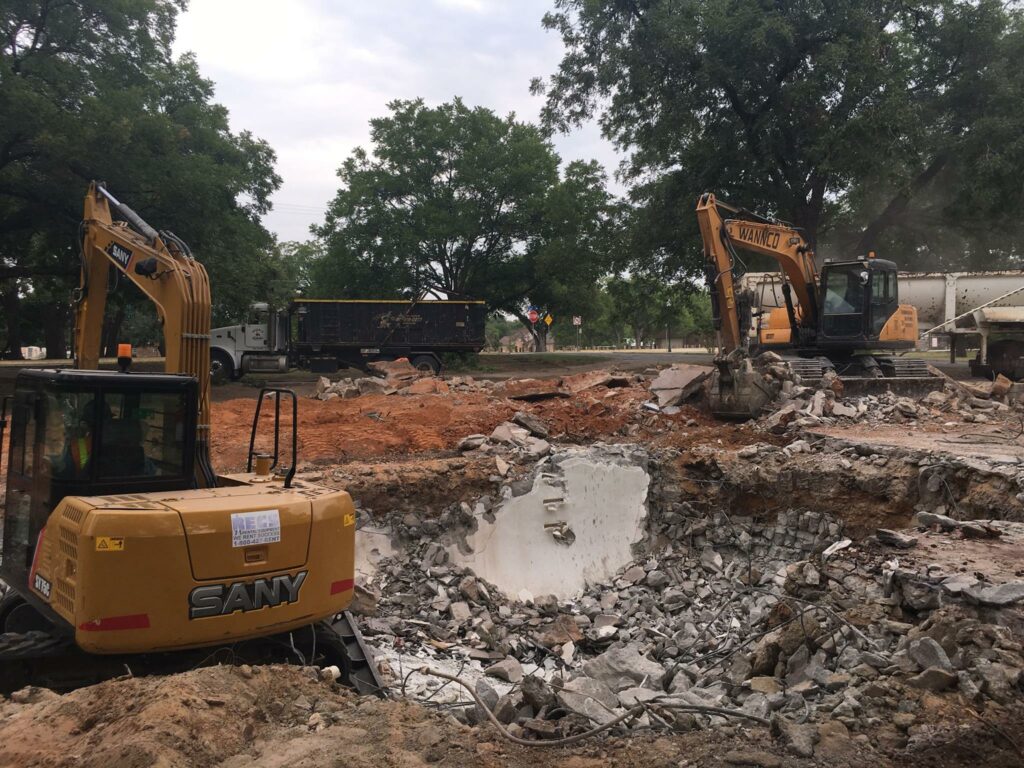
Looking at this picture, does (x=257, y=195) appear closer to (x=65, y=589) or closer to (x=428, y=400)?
(x=428, y=400)

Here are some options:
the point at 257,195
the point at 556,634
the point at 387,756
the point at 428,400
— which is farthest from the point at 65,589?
the point at 257,195

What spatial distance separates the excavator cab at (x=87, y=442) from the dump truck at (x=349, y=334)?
19208 millimetres

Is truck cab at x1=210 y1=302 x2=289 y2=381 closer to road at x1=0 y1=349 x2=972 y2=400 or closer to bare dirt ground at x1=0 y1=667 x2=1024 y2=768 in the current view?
road at x1=0 y1=349 x2=972 y2=400

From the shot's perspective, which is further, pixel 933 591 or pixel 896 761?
pixel 933 591

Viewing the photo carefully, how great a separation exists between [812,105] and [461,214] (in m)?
13.8

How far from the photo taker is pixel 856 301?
49.3 feet

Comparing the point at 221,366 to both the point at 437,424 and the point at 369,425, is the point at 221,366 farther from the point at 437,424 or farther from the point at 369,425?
the point at 437,424

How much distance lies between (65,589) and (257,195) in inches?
1047

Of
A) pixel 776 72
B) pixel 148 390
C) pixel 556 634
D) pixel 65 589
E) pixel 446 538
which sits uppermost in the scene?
pixel 776 72

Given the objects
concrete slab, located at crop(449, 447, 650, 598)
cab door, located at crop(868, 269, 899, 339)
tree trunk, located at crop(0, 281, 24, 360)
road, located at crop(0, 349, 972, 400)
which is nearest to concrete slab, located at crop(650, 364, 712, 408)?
cab door, located at crop(868, 269, 899, 339)

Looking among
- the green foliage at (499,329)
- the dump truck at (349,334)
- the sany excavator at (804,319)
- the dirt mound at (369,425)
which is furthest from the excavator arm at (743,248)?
the green foliage at (499,329)

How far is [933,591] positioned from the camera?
5.84 m

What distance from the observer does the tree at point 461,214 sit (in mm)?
30500

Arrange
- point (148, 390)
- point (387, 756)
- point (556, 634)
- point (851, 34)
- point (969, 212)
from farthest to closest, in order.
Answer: point (969, 212), point (851, 34), point (556, 634), point (148, 390), point (387, 756)
